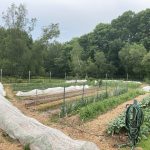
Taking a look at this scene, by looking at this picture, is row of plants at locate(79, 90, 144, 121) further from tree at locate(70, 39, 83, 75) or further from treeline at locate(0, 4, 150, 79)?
tree at locate(70, 39, 83, 75)

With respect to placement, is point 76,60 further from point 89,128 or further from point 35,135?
point 35,135

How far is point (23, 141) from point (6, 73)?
99.2 feet

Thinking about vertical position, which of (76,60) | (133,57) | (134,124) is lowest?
(134,124)

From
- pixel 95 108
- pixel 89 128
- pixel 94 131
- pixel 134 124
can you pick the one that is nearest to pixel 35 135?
pixel 134 124

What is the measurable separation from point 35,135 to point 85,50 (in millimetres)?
54911

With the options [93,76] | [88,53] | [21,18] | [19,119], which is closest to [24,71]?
[21,18]

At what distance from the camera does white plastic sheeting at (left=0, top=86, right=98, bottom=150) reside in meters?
7.57

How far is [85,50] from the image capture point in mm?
62969

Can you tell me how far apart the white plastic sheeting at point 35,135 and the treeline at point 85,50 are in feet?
90.6

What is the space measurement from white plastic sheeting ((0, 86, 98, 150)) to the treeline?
2762 cm

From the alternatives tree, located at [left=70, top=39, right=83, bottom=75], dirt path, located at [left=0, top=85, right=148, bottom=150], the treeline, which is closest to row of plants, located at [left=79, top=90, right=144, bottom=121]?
dirt path, located at [left=0, top=85, right=148, bottom=150]

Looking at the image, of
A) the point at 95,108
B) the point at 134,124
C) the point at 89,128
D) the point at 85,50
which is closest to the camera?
the point at 134,124

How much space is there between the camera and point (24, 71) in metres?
38.6

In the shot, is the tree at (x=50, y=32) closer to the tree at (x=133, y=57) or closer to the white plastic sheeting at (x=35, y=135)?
the tree at (x=133, y=57)
